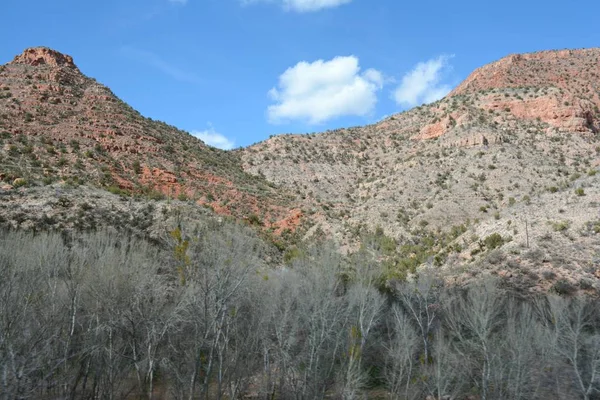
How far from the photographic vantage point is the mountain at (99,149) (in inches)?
1527

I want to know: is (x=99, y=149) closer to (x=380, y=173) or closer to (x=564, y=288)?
(x=380, y=173)

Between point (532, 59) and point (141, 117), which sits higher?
point (532, 59)

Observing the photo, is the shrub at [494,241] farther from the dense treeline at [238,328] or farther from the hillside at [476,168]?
the dense treeline at [238,328]

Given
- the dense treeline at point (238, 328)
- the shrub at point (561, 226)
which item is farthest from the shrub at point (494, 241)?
the dense treeline at point (238, 328)

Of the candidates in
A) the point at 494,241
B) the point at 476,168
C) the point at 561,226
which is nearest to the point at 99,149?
the point at 494,241

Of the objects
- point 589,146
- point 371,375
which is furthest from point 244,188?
point 589,146

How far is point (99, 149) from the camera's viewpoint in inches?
1736

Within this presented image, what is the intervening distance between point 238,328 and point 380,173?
35790 mm

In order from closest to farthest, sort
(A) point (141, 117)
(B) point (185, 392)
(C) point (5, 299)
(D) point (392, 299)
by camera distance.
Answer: (C) point (5, 299), (B) point (185, 392), (D) point (392, 299), (A) point (141, 117)

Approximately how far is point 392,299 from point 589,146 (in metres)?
35.0

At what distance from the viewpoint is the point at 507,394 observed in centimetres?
2325

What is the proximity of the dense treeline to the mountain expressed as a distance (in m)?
13.2

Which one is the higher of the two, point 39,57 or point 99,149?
point 39,57

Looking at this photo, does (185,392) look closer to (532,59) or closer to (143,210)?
(143,210)
